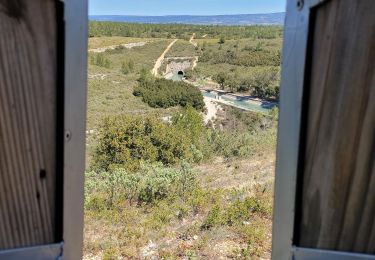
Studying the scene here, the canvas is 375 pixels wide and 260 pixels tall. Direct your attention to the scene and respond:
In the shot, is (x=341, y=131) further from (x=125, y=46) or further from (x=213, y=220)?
(x=125, y=46)

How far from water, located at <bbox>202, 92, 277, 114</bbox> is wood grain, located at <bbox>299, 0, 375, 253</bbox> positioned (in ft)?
37.1

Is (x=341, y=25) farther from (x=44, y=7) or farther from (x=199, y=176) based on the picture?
(x=199, y=176)

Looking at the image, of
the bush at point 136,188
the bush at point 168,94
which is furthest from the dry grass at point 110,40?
the bush at point 136,188

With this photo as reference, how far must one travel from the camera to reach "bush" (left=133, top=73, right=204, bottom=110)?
12.9 m

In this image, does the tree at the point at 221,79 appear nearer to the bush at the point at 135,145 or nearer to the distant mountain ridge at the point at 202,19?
the distant mountain ridge at the point at 202,19

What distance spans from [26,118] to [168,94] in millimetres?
12849

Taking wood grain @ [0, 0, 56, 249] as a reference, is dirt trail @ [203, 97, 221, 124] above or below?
below

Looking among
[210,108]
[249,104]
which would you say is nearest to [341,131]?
[210,108]

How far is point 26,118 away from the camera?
1.55ft

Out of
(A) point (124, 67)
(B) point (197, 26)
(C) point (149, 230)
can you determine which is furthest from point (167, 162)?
(B) point (197, 26)

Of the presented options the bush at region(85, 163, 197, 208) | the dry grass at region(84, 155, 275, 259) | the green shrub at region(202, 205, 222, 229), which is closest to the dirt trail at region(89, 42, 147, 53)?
the bush at region(85, 163, 197, 208)

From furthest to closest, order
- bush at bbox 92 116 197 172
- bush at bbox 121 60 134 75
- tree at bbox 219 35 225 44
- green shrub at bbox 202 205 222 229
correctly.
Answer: tree at bbox 219 35 225 44 → bush at bbox 121 60 134 75 → bush at bbox 92 116 197 172 → green shrub at bbox 202 205 222 229

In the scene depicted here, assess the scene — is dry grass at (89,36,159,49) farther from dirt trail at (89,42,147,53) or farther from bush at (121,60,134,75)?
bush at (121,60,134,75)

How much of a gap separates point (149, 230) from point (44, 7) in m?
3.87
